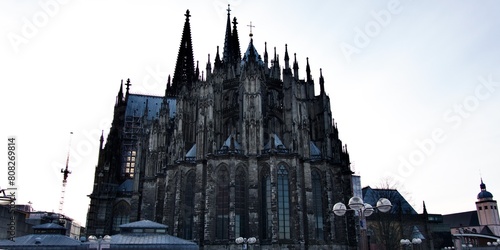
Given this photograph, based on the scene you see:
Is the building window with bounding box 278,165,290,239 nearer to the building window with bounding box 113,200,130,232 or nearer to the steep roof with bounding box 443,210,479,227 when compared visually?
the building window with bounding box 113,200,130,232

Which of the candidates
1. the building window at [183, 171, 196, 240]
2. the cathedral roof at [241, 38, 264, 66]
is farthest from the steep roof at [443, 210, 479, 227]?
the building window at [183, 171, 196, 240]

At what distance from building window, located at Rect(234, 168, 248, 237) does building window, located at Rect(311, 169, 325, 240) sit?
691cm

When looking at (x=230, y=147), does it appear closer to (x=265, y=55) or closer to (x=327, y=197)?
(x=327, y=197)

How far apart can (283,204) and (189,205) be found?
990 centimetres

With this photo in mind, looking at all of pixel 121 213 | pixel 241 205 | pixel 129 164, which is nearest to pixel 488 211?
pixel 241 205

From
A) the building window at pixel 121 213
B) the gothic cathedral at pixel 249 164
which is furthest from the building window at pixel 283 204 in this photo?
the building window at pixel 121 213

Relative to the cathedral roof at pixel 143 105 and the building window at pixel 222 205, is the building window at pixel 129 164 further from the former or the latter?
the building window at pixel 222 205

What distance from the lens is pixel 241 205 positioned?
1515 inches

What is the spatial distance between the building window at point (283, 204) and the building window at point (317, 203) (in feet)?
10.8

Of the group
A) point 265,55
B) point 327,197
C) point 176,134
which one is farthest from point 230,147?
point 265,55

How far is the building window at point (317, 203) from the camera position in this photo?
39875 millimetres

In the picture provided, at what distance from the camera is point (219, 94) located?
149ft

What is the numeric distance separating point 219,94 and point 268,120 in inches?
244

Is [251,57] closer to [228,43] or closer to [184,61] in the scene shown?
[228,43]
